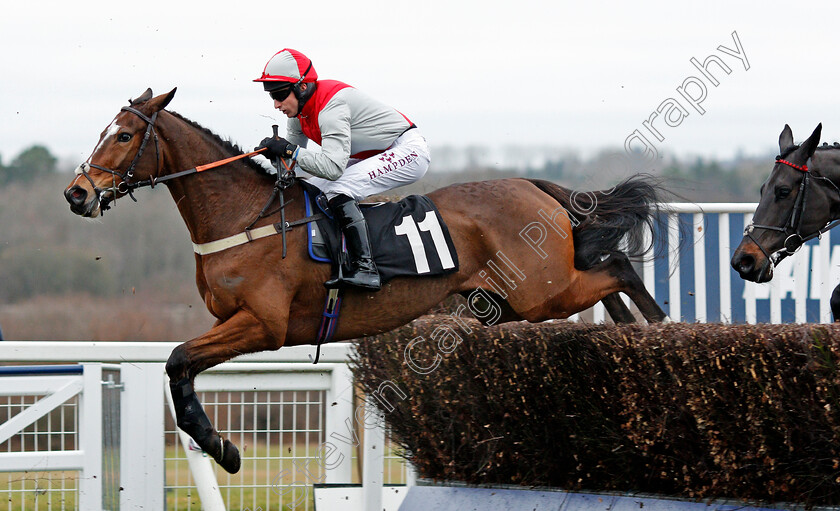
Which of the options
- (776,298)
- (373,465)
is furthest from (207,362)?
(776,298)

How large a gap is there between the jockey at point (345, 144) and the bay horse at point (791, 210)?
176cm

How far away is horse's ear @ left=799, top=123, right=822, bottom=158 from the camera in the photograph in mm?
5090

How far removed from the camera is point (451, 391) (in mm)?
4621

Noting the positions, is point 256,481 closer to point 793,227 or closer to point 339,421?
point 339,421

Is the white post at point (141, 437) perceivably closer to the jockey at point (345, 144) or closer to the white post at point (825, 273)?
the jockey at point (345, 144)

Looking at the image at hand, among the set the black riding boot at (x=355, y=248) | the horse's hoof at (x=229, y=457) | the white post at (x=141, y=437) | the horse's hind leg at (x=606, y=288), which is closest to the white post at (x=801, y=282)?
the horse's hind leg at (x=606, y=288)

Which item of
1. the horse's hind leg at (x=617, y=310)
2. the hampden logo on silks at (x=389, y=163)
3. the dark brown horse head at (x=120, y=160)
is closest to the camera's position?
the dark brown horse head at (x=120, y=160)

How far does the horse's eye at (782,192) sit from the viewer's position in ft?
16.7

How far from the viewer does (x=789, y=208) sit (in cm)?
509

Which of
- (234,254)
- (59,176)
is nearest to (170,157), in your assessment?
(234,254)

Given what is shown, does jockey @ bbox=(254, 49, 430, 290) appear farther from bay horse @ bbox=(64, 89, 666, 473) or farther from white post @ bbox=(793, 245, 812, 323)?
white post @ bbox=(793, 245, 812, 323)

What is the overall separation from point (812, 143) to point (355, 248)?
2555mm

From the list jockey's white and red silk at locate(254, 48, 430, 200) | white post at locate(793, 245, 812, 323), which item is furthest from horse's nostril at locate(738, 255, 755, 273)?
jockey's white and red silk at locate(254, 48, 430, 200)

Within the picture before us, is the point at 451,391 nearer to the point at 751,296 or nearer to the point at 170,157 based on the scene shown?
the point at 170,157
